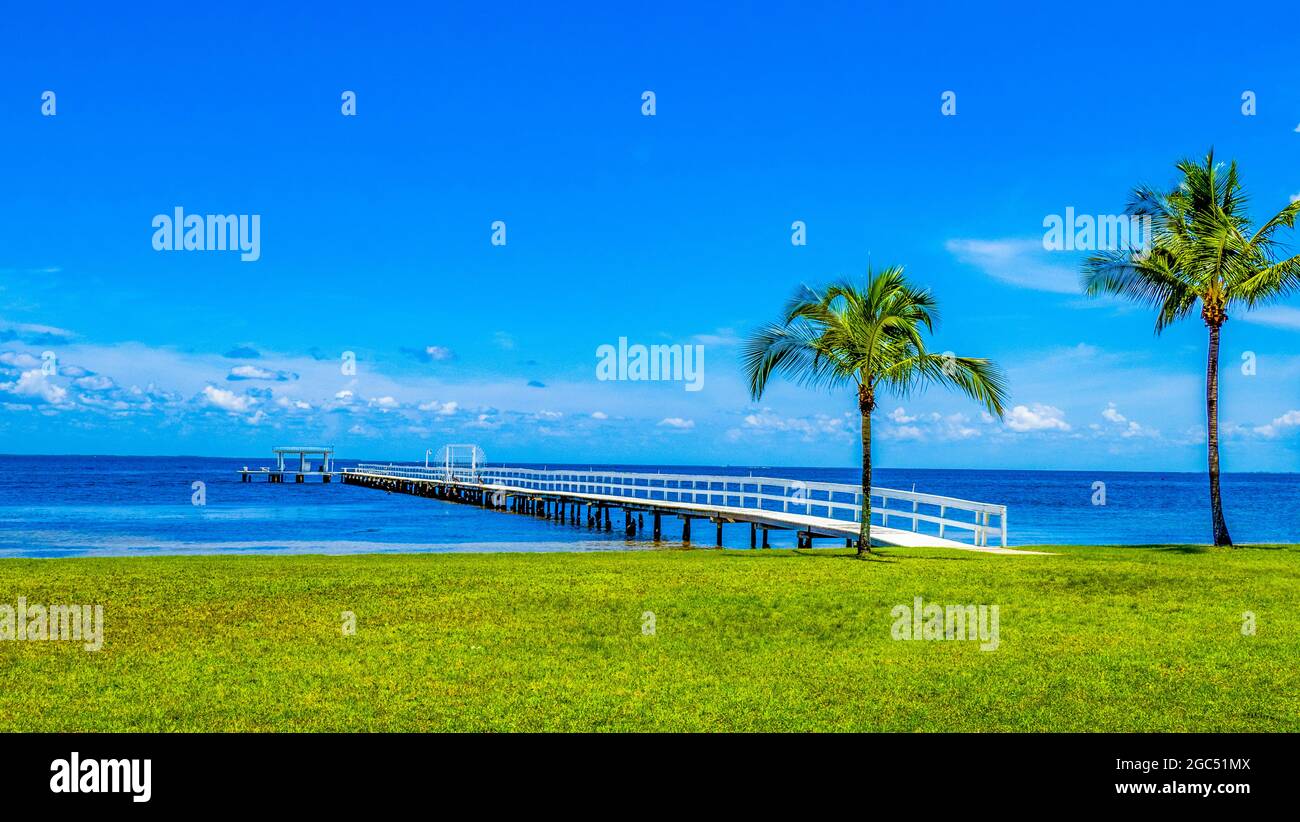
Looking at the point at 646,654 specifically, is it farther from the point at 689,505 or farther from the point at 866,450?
the point at 689,505

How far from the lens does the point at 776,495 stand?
250 feet

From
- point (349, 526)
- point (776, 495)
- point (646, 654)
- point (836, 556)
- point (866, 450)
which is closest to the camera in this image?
point (646, 654)

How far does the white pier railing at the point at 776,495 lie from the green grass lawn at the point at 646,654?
724 cm

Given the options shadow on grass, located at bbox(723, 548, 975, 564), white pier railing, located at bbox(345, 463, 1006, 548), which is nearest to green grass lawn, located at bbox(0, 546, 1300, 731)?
shadow on grass, located at bbox(723, 548, 975, 564)

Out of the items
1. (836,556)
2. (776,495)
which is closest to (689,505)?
(836,556)

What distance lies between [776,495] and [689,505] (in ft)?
133

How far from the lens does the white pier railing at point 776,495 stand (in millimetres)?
23781

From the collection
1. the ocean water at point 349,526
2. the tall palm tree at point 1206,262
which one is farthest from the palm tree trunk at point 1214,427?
the ocean water at point 349,526

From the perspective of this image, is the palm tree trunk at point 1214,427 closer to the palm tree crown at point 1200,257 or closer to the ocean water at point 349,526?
the palm tree crown at point 1200,257

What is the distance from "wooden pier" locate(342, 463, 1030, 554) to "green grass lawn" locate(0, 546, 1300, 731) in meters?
8.04

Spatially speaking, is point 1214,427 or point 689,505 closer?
point 1214,427

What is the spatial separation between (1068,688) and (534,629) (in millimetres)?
5367
